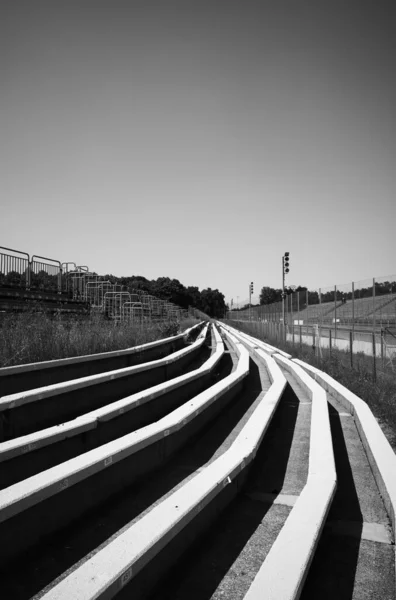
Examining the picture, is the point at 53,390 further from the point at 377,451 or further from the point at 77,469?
the point at 377,451

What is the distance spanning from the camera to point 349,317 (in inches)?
616

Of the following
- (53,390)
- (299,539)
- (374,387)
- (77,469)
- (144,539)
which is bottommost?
(374,387)

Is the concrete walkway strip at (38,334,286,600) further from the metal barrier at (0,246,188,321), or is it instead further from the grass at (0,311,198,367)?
the metal barrier at (0,246,188,321)

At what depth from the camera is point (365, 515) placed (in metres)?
2.59

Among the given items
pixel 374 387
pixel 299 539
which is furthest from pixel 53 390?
pixel 374 387

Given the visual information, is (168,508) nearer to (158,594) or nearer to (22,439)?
(158,594)

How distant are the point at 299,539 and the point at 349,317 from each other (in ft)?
48.4

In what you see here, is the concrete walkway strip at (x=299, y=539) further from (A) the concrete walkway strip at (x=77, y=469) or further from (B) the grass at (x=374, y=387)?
(B) the grass at (x=374, y=387)

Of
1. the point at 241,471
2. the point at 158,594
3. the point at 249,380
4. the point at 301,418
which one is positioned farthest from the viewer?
the point at 249,380

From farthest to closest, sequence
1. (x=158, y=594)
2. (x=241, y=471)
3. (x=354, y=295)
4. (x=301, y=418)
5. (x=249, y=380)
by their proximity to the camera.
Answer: (x=354, y=295), (x=249, y=380), (x=301, y=418), (x=241, y=471), (x=158, y=594)

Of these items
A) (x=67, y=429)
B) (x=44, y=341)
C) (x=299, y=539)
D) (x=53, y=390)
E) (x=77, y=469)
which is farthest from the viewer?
(x=44, y=341)

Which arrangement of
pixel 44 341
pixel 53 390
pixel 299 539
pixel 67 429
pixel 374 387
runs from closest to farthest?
1. pixel 299 539
2. pixel 67 429
3. pixel 53 390
4. pixel 44 341
5. pixel 374 387

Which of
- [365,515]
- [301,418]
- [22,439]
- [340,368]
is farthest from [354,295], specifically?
[22,439]

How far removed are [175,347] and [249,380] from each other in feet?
7.52
